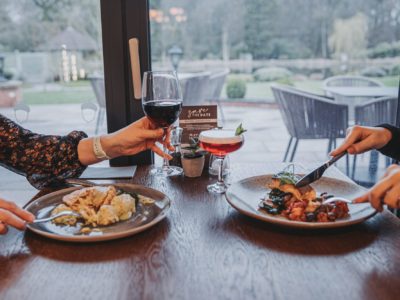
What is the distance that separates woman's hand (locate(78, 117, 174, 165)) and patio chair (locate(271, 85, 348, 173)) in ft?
7.90

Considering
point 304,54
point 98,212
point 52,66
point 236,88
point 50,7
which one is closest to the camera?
point 98,212

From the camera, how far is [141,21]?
78.0 inches

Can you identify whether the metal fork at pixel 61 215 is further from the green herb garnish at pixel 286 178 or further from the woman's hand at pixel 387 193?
the woman's hand at pixel 387 193

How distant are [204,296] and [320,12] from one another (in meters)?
3.38

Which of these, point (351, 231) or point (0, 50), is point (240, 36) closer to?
point (0, 50)

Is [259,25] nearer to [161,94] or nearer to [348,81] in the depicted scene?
[348,81]

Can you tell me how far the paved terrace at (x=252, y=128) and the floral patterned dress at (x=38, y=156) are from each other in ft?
2.70

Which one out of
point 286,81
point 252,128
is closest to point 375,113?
point 286,81

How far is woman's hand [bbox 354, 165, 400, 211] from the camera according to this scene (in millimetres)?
1037

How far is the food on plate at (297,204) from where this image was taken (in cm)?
114

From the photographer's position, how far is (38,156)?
1516 mm

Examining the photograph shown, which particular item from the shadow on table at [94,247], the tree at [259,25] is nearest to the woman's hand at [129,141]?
the shadow on table at [94,247]

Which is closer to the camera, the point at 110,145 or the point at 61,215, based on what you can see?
the point at 61,215

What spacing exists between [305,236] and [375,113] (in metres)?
2.80
